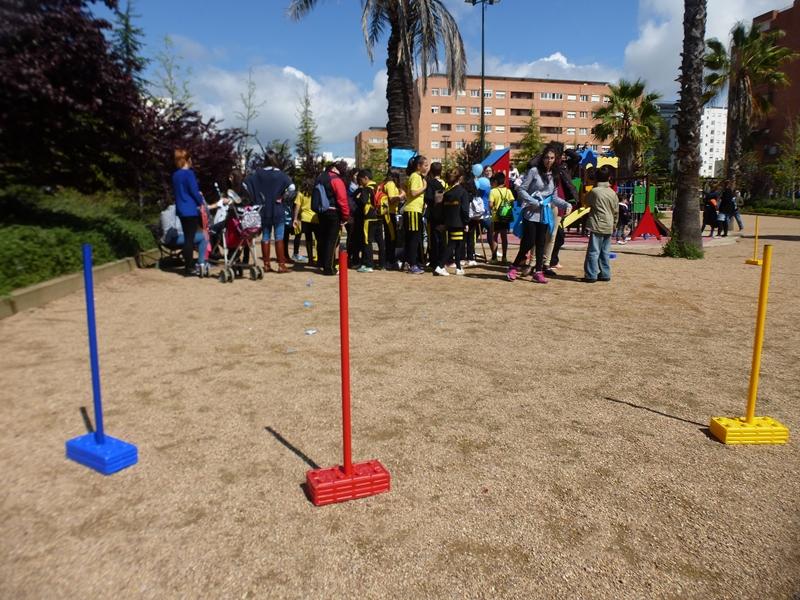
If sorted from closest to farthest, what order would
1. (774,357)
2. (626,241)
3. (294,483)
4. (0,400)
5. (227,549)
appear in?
(227,549) → (294,483) → (0,400) → (774,357) → (626,241)

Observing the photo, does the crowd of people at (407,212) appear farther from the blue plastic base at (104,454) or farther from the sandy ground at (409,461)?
the blue plastic base at (104,454)

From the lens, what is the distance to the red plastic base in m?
2.80

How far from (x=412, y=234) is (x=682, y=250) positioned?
6.36m

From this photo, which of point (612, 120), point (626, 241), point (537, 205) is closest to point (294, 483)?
point (537, 205)

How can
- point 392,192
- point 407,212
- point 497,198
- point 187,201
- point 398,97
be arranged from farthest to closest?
point 398,97 < point 497,198 < point 392,192 < point 407,212 < point 187,201

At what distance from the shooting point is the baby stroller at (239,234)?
876 cm

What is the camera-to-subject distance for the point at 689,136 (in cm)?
1201

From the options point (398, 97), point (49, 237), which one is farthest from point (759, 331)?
point (398, 97)

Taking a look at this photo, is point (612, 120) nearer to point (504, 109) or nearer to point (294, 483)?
point (294, 483)

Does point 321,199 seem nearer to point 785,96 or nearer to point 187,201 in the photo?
point 187,201

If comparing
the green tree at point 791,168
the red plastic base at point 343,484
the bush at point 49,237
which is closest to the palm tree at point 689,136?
the bush at point 49,237

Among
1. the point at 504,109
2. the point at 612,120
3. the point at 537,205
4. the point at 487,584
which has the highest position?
the point at 504,109

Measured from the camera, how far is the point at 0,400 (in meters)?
4.07

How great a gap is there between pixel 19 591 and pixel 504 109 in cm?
8794
